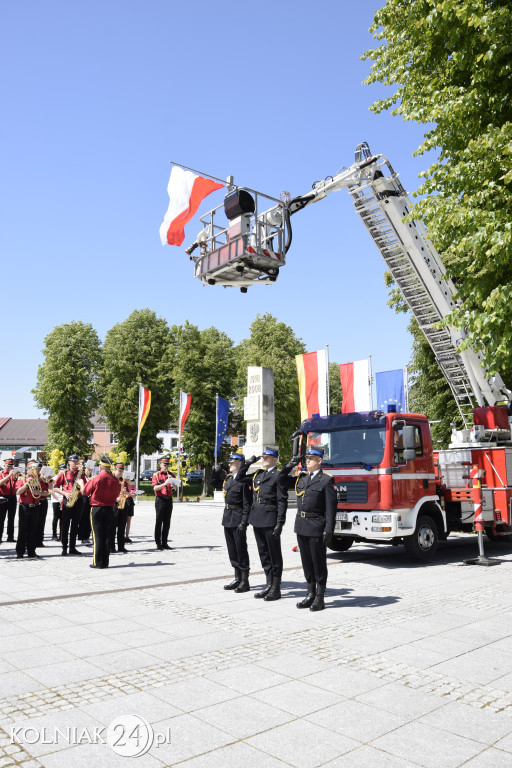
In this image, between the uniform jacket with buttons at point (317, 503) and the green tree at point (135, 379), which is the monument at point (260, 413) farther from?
the green tree at point (135, 379)

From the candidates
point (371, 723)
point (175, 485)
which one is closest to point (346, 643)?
point (371, 723)

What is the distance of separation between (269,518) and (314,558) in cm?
83

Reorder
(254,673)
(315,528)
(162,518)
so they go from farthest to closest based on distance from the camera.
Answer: (162,518)
(315,528)
(254,673)

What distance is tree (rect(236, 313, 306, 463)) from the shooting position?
1856 inches

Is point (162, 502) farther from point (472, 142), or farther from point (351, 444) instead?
point (472, 142)

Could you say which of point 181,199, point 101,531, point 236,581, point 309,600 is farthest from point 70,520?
point 181,199

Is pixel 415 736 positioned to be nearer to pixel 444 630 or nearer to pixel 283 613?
pixel 444 630

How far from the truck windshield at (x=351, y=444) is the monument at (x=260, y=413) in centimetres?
1376

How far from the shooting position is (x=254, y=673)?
5.22 m

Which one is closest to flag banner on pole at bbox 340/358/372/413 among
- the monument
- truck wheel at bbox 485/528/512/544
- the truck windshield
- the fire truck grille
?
the monument

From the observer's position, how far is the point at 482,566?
428 inches

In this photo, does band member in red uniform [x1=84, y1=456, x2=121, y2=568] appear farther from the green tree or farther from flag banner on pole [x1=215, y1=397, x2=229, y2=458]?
the green tree

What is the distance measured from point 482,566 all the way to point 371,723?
7.48 m

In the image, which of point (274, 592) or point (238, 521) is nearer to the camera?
point (274, 592)
